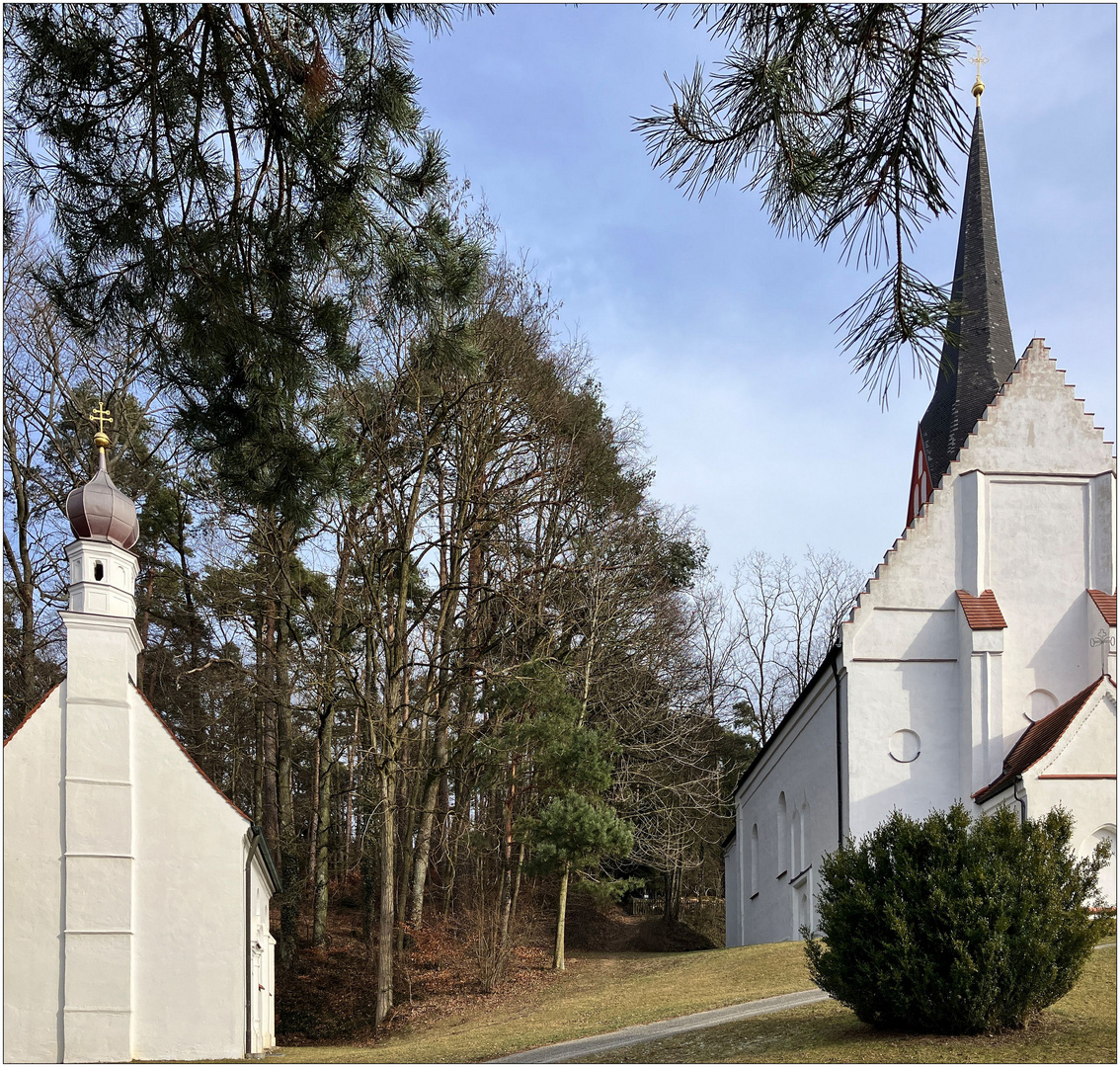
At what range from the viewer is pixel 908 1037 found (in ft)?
33.4

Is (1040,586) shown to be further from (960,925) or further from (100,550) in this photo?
(100,550)

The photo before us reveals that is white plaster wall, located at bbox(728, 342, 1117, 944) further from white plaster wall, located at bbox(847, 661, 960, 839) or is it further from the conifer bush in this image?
the conifer bush

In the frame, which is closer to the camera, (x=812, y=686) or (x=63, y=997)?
(x=63, y=997)

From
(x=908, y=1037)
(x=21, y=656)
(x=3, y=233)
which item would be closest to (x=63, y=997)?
(x=21, y=656)

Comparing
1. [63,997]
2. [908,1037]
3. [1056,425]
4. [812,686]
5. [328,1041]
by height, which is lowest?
[328,1041]

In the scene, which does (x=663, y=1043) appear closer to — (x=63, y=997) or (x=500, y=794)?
(x=63, y=997)

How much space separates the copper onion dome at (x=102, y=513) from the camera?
20.4m

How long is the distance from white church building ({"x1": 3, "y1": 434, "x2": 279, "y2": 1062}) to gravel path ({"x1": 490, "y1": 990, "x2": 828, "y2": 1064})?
788 centimetres

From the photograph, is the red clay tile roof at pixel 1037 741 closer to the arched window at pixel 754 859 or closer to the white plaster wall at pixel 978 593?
the white plaster wall at pixel 978 593

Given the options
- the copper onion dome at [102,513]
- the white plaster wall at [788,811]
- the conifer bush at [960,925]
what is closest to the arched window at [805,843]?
the white plaster wall at [788,811]

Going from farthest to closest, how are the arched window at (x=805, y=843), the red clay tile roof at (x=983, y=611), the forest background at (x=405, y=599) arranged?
the arched window at (x=805, y=843)
the red clay tile roof at (x=983, y=611)
the forest background at (x=405, y=599)

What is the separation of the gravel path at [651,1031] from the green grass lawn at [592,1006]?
53 cm

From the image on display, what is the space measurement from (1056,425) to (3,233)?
22197 mm

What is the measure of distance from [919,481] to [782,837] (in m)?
10.2
